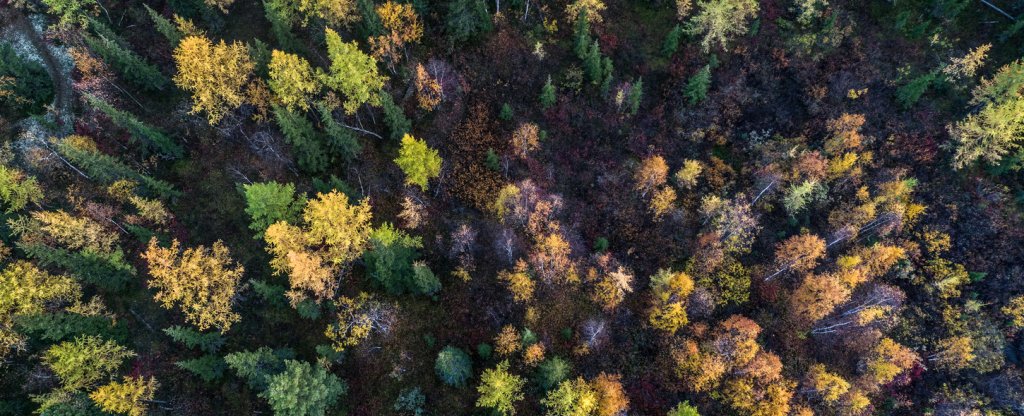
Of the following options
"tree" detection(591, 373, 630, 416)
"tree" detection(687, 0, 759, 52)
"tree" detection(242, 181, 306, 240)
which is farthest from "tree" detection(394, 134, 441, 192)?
"tree" detection(687, 0, 759, 52)

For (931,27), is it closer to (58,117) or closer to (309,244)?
(309,244)

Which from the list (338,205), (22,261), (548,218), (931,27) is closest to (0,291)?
(22,261)

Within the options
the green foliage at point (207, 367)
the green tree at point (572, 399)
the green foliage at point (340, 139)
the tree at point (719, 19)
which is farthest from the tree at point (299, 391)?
the tree at point (719, 19)

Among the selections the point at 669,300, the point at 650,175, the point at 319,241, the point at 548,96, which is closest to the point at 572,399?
the point at 669,300

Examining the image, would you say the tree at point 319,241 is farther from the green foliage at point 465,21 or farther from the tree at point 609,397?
the tree at point 609,397

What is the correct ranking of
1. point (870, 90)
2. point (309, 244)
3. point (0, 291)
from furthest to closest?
A: point (870, 90), point (309, 244), point (0, 291)

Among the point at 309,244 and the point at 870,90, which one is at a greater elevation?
the point at 870,90

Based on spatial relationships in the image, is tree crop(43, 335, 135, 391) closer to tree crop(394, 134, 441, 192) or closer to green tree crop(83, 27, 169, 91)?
green tree crop(83, 27, 169, 91)
